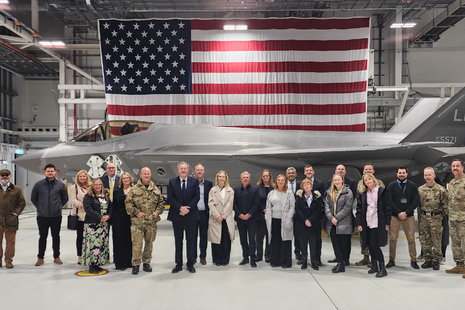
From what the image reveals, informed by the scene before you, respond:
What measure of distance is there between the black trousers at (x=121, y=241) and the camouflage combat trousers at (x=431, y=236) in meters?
5.04

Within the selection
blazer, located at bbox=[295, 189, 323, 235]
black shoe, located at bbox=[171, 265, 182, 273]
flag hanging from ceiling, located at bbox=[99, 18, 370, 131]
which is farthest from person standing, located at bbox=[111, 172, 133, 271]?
flag hanging from ceiling, located at bbox=[99, 18, 370, 131]

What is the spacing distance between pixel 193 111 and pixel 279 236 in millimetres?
8782

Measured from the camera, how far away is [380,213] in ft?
17.8

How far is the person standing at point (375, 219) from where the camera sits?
540cm

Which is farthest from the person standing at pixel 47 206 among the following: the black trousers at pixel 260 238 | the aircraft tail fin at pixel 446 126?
the aircraft tail fin at pixel 446 126

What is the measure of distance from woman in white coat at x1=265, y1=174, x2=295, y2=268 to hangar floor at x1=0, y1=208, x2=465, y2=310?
0.26 meters

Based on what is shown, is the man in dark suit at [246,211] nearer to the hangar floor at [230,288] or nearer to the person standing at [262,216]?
A: the person standing at [262,216]

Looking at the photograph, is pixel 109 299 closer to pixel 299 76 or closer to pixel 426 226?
pixel 426 226

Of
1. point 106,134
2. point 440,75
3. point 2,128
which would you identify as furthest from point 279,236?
point 2,128

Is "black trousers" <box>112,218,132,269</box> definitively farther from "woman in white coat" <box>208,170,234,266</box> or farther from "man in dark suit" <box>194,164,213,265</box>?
"woman in white coat" <box>208,170,234,266</box>

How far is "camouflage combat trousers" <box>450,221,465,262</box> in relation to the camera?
560 cm

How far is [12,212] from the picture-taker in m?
6.21

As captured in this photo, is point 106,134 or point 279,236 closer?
point 279,236

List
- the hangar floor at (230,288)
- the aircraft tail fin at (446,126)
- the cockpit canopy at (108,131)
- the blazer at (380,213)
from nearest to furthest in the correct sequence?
the hangar floor at (230,288) → the blazer at (380,213) → the aircraft tail fin at (446,126) → the cockpit canopy at (108,131)
